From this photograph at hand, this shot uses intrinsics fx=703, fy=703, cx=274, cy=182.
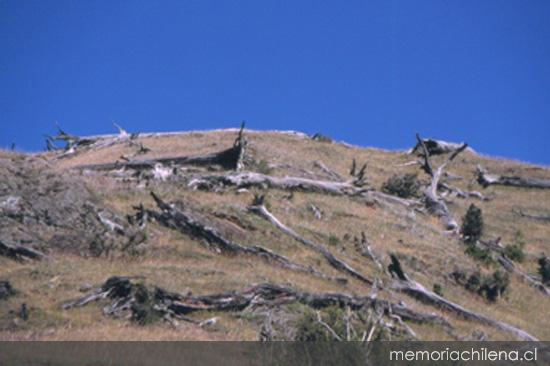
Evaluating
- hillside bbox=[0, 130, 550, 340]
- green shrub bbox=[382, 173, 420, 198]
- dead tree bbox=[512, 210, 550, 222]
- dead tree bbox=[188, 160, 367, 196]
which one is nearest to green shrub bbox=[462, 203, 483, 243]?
hillside bbox=[0, 130, 550, 340]

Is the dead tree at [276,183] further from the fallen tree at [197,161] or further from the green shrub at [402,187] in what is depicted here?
the fallen tree at [197,161]

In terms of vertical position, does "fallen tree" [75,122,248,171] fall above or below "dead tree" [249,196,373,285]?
above

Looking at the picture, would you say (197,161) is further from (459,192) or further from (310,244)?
(459,192)

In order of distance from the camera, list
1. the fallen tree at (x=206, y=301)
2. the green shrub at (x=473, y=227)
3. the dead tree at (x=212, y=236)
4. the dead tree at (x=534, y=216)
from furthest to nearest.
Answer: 1. the dead tree at (x=534, y=216)
2. the green shrub at (x=473, y=227)
3. the dead tree at (x=212, y=236)
4. the fallen tree at (x=206, y=301)

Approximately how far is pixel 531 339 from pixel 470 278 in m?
5.98

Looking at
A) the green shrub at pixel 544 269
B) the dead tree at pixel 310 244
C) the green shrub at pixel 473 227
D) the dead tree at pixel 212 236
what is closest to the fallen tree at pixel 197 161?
the dead tree at pixel 310 244

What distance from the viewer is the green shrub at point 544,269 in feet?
102

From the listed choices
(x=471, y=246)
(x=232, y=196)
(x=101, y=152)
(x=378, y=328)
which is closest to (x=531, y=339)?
(x=378, y=328)

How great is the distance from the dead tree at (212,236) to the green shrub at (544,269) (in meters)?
12.6

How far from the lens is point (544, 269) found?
31.6m

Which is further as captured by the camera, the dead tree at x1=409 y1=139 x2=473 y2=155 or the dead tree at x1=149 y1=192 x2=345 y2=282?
the dead tree at x1=409 y1=139 x2=473 y2=155

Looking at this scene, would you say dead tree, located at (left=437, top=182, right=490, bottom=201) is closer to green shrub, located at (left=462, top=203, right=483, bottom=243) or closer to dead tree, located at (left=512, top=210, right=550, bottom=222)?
dead tree, located at (left=512, top=210, right=550, bottom=222)

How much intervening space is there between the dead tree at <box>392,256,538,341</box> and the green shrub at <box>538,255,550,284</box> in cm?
947

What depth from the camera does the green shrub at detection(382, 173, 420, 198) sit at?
1682 inches
